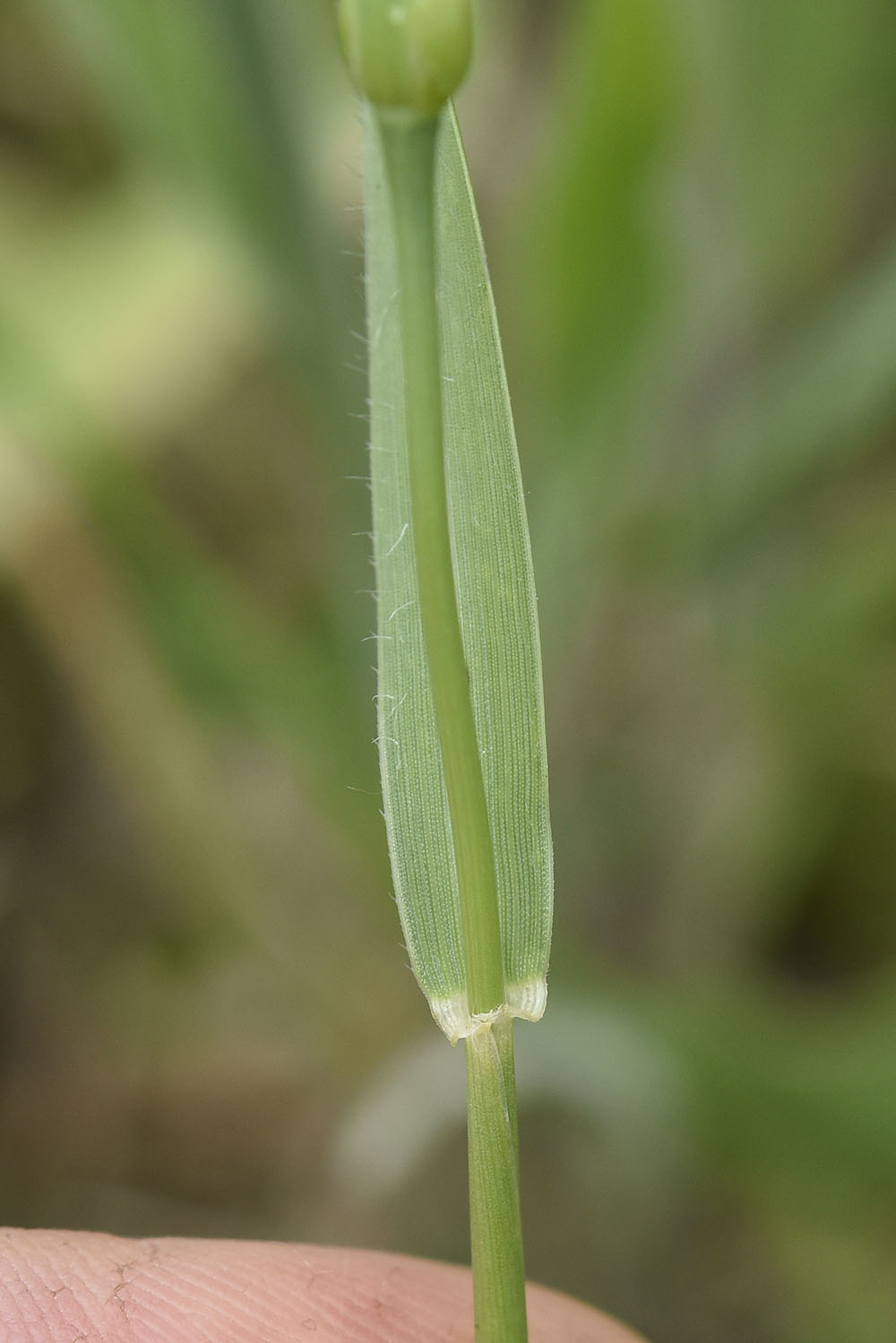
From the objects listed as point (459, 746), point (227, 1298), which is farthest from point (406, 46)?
point (227, 1298)

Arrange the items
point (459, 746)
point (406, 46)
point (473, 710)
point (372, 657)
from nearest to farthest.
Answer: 1. point (406, 46)
2. point (459, 746)
3. point (473, 710)
4. point (372, 657)

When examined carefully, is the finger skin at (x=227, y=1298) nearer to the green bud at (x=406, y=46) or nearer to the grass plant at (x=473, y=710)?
the grass plant at (x=473, y=710)

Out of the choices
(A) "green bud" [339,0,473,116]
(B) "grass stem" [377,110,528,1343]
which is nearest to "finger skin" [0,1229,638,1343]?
(B) "grass stem" [377,110,528,1343]

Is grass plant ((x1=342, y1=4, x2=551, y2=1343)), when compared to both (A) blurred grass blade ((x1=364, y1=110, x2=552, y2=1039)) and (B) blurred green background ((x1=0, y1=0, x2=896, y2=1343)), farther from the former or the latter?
(B) blurred green background ((x1=0, y1=0, x2=896, y2=1343))

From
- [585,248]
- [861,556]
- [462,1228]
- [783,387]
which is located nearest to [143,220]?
[585,248]

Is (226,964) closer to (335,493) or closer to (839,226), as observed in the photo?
(335,493)

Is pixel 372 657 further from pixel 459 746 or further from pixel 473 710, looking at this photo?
pixel 459 746
